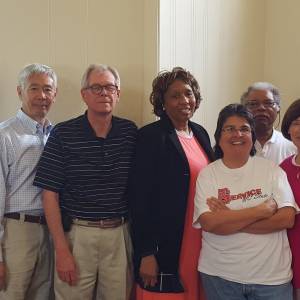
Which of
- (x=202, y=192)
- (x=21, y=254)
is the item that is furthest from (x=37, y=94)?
(x=202, y=192)

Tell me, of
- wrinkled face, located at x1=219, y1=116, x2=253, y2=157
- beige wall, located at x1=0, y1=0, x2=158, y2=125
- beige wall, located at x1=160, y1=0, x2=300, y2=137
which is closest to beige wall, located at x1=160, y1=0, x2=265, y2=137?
beige wall, located at x1=160, y1=0, x2=300, y2=137

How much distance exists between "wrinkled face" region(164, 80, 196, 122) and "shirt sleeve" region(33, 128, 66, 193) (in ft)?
1.75

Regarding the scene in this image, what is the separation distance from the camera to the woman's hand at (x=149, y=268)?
6.25 ft

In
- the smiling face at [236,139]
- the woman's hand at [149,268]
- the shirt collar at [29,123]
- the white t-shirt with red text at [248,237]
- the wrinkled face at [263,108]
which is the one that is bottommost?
the woman's hand at [149,268]

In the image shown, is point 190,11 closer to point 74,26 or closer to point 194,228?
point 74,26

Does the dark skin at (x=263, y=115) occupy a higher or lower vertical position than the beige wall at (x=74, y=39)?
lower

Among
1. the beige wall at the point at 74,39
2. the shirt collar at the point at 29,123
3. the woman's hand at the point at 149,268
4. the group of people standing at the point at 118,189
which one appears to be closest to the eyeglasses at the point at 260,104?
the group of people standing at the point at 118,189

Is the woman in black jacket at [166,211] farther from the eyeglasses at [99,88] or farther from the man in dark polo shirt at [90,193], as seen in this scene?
the eyeglasses at [99,88]

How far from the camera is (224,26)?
2766mm

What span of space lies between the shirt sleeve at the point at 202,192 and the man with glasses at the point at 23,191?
744 mm

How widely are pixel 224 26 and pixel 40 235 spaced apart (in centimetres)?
172

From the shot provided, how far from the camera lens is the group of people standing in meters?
1.81

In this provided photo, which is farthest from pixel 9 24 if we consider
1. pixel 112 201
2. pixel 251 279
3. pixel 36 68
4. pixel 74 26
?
pixel 251 279

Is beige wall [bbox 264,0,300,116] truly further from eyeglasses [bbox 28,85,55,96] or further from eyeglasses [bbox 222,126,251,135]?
eyeglasses [bbox 28,85,55,96]
